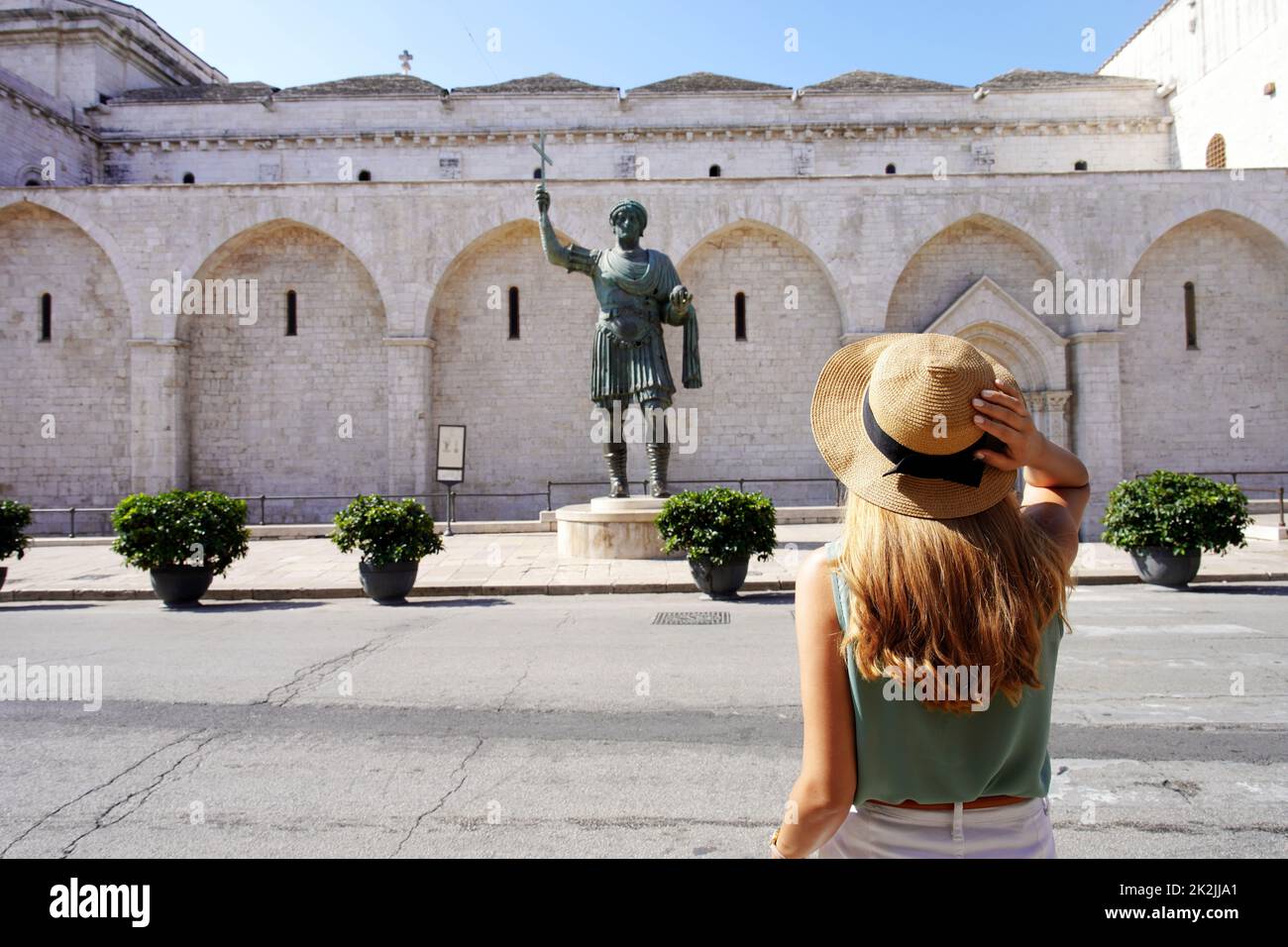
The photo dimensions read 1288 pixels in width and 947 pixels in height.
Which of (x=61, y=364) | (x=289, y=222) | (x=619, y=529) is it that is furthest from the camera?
(x=61, y=364)

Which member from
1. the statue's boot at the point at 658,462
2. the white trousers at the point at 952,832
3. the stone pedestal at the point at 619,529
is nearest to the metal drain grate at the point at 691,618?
the stone pedestal at the point at 619,529

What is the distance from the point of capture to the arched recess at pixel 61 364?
2017cm

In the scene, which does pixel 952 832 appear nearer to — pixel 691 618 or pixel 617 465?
pixel 691 618

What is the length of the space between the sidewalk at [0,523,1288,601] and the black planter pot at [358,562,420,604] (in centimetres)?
33

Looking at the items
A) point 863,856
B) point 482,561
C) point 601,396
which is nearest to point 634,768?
point 863,856

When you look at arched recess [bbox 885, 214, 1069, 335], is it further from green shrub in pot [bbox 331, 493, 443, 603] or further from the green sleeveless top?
the green sleeveless top

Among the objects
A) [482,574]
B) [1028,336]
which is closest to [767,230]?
[1028,336]

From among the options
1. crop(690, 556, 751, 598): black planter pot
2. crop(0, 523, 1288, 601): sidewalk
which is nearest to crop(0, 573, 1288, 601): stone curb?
crop(0, 523, 1288, 601): sidewalk

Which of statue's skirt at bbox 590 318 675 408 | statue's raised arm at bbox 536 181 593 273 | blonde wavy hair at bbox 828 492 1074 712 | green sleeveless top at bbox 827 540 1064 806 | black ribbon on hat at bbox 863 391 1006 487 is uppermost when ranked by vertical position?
statue's raised arm at bbox 536 181 593 273

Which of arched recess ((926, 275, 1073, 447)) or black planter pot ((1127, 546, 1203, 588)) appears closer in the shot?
black planter pot ((1127, 546, 1203, 588))

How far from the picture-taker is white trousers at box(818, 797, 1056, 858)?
1.50 metres

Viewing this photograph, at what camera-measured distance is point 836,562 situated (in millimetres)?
1518

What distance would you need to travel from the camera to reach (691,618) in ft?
25.9

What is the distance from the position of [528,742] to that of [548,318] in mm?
17397
